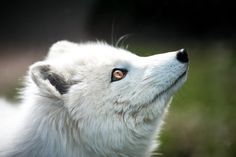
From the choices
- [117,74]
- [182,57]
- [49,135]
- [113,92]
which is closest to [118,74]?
[117,74]

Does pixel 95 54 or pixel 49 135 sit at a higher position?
pixel 95 54

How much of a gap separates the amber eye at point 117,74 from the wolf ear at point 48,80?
248 mm

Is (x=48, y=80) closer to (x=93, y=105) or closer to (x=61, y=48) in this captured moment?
(x=93, y=105)

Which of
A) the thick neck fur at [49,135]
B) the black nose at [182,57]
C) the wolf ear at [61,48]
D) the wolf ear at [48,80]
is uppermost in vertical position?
the wolf ear at [61,48]

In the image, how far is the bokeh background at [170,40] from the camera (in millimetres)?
5141

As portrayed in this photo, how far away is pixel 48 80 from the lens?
138 inches

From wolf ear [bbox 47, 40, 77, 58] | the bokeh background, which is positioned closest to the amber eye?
wolf ear [bbox 47, 40, 77, 58]

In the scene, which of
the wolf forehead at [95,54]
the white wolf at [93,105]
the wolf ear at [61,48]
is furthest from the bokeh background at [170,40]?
the white wolf at [93,105]

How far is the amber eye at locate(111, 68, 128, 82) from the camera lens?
11.8ft

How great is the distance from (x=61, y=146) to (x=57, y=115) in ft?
0.56

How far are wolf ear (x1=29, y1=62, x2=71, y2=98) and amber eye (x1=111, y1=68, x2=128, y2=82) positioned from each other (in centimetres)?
25

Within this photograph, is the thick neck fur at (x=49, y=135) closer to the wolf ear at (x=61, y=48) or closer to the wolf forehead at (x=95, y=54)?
the wolf forehead at (x=95, y=54)

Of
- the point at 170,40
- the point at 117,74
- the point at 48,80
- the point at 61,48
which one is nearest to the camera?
the point at 48,80

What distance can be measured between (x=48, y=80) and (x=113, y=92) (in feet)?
1.19
